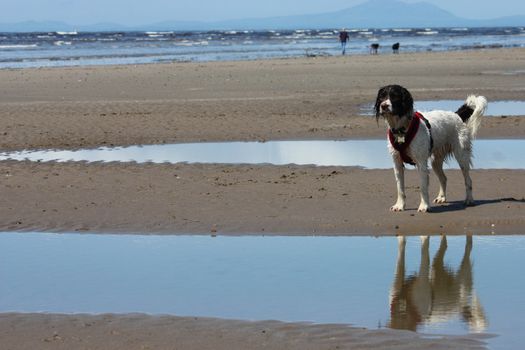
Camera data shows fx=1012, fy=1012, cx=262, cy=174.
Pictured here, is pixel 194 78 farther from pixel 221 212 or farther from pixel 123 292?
pixel 123 292

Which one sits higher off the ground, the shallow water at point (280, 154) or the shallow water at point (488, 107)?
the shallow water at point (280, 154)

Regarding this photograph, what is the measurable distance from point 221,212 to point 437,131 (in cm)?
277

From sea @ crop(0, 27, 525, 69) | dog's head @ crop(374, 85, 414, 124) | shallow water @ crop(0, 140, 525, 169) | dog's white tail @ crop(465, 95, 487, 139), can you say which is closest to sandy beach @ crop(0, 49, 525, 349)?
shallow water @ crop(0, 140, 525, 169)

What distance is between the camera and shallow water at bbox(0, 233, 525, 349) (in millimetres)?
7852

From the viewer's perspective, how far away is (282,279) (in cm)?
898

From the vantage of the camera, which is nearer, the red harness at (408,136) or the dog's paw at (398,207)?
the red harness at (408,136)

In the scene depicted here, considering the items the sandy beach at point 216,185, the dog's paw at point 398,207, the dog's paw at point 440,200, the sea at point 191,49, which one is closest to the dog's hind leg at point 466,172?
the sandy beach at point 216,185

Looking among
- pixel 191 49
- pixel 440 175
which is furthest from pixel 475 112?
pixel 191 49

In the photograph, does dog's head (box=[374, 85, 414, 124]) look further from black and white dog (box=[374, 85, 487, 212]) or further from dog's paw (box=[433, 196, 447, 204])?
dog's paw (box=[433, 196, 447, 204])

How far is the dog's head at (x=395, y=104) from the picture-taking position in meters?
11.5

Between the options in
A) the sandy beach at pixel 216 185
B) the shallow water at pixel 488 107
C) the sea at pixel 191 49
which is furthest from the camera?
the sea at pixel 191 49

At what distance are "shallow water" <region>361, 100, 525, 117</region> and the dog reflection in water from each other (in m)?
13.0

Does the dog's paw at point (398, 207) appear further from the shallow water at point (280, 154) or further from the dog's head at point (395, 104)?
the shallow water at point (280, 154)

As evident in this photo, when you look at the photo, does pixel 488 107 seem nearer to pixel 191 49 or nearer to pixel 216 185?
pixel 216 185
